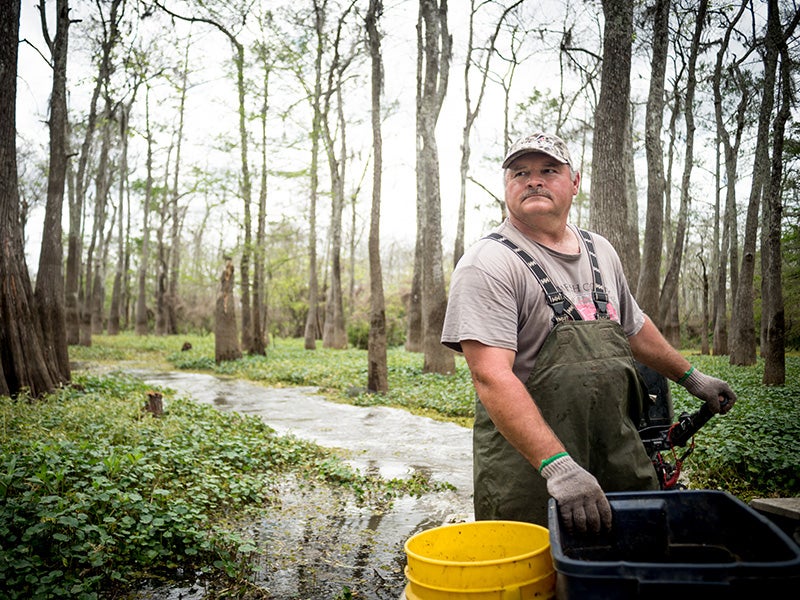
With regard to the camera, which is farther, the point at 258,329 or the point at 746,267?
the point at 258,329

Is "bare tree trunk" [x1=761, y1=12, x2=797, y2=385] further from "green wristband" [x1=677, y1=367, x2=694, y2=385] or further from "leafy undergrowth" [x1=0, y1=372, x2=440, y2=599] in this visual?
"green wristband" [x1=677, y1=367, x2=694, y2=385]

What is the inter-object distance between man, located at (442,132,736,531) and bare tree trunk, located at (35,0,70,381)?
34.0ft

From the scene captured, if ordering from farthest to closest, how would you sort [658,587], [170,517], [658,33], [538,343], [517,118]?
[517,118] → [658,33] → [170,517] → [538,343] → [658,587]

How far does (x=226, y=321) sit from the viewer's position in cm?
1878

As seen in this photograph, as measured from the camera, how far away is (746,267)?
41.0 ft

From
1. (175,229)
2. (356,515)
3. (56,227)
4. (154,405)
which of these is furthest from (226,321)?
(175,229)

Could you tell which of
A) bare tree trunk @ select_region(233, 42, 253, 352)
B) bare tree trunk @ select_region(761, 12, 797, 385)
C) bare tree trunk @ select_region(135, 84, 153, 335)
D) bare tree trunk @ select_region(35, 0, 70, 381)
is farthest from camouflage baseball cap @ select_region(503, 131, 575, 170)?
bare tree trunk @ select_region(135, 84, 153, 335)

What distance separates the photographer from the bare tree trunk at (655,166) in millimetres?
12273

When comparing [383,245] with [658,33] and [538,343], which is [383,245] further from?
[538,343]

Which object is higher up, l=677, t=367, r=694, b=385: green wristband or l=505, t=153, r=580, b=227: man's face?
l=505, t=153, r=580, b=227: man's face

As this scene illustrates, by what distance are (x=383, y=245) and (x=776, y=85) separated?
172 feet

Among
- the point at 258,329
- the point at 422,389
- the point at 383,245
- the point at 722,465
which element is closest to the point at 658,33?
the point at 422,389

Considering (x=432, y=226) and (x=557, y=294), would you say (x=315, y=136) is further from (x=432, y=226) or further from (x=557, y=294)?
(x=557, y=294)

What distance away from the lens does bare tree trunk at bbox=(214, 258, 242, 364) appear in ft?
60.9
